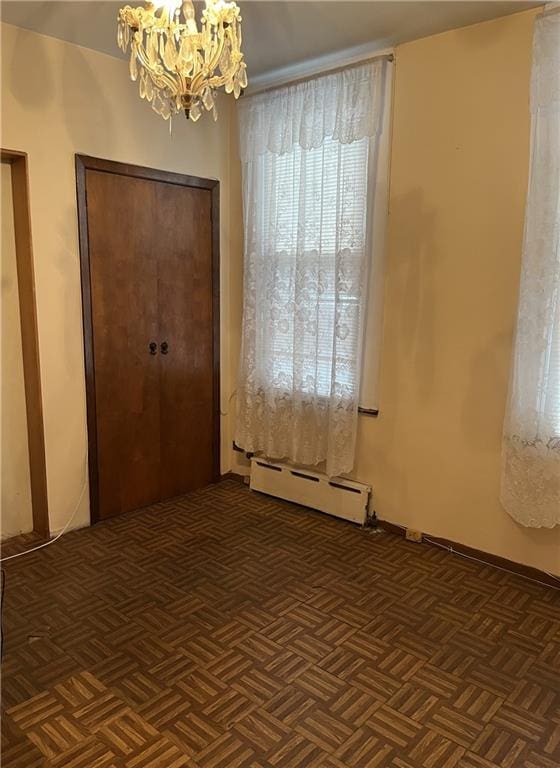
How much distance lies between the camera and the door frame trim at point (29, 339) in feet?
9.96

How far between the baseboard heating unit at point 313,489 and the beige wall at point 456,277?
9.8 inches

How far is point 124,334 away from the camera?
3.48 metres

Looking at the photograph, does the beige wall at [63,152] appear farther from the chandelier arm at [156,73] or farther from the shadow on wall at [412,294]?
the shadow on wall at [412,294]

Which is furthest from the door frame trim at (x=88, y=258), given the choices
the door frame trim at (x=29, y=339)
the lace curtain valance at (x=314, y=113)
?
the lace curtain valance at (x=314, y=113)

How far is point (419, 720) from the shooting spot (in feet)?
6.42

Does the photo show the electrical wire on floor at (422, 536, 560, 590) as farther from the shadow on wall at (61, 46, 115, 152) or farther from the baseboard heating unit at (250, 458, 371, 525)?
the shadow on wall at (61, 46, 115, 152)

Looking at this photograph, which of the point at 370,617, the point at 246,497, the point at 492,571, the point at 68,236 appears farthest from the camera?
the point at 246,497

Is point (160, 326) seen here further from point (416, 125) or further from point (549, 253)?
point (549, 253)

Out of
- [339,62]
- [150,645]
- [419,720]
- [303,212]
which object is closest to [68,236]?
[303,212]

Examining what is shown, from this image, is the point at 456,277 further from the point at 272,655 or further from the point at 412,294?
the point at 272,655

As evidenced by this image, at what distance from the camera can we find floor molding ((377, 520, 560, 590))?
2.83m

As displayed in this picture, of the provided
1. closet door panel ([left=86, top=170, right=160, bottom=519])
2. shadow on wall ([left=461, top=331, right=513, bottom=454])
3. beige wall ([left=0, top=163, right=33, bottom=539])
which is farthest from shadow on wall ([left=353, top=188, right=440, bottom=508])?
beige wall ([left=0, top=163, right=33, bottom=539])

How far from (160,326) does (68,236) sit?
76 cm

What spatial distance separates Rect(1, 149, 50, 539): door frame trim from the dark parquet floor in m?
0.29
